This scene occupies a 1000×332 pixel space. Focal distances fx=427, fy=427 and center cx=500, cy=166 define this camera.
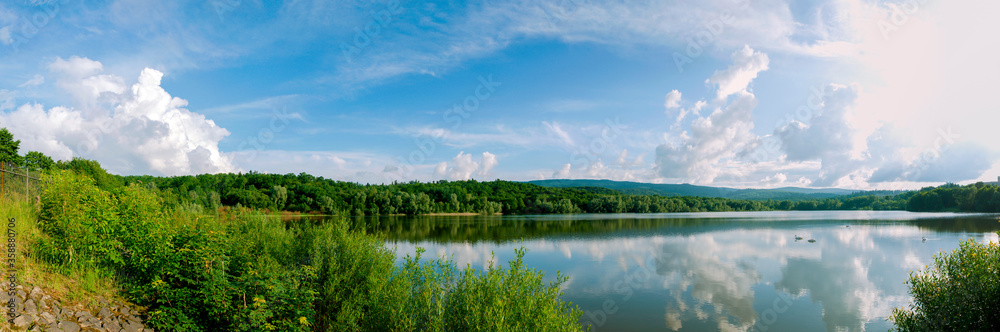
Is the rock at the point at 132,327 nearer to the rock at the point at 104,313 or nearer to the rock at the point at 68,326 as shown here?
the rock at the point at 104,313

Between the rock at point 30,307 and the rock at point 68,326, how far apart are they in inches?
17.4

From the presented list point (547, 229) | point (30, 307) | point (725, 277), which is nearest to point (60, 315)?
point (30, 307)

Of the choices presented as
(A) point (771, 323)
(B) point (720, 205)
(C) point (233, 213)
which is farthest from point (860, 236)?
(B) point (720, 205)

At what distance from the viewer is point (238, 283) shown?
949 centimetres

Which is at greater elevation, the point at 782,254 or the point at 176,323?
the point at 176,323

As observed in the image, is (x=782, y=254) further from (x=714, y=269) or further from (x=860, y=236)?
(x=860, y=236)

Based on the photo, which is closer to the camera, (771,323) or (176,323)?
(176,323)

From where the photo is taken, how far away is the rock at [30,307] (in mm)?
7455

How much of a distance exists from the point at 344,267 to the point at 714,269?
24.5m

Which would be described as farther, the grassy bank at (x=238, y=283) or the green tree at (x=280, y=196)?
the green tree at (x=280, y=196)

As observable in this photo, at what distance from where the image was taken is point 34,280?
8.66m

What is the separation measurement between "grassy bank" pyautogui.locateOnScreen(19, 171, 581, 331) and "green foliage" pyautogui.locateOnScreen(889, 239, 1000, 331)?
1100 centimetres

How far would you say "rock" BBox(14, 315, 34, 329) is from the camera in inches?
271

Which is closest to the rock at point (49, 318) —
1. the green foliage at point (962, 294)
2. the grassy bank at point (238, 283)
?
the grassy bank at point (238, 283)
